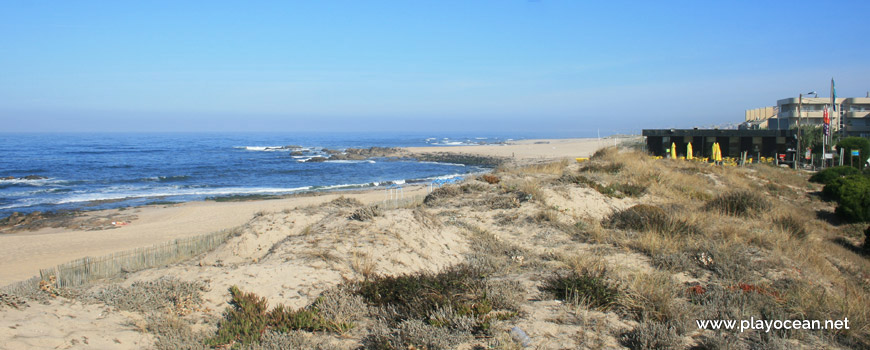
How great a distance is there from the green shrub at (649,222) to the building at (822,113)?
5065 cm

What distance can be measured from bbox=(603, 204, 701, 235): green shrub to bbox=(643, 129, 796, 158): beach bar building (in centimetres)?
2347

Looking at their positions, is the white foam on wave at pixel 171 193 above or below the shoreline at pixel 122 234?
above

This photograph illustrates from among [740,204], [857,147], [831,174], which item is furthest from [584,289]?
[857,147]

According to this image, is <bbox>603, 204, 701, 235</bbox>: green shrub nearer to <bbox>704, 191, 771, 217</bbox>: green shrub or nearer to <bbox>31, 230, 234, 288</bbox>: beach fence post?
<bbox>704, 191, 771, 217</bbox>: green shrub

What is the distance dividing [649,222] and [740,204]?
5171 mm

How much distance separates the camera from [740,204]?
13398 mm

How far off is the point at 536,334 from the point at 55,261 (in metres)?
14.8

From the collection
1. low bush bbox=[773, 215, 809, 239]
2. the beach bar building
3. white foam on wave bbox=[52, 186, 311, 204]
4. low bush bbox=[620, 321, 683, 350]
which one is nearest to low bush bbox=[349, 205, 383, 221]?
low bush bbox=[620, 321, 683, 350]

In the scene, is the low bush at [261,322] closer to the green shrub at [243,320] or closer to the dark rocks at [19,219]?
the green shrub at [243,320]

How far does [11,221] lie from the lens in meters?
21.4

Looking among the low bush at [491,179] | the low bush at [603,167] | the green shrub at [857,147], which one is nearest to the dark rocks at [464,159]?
the green shrub at [857,147]

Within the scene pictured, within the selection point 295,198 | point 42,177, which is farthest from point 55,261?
point 42,177

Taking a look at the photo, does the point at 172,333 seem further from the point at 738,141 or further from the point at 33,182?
the point at 33,182

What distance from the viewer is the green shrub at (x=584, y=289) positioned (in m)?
5.60
